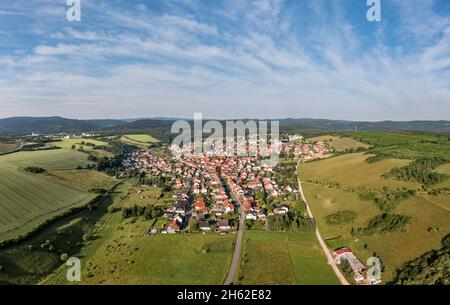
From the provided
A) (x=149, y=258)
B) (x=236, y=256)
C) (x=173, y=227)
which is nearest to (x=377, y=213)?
(x=236, y=256)

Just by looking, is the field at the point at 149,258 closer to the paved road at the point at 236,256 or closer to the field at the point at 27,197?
the paved road at the point at 236,256

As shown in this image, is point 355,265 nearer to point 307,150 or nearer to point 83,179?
point 83,179

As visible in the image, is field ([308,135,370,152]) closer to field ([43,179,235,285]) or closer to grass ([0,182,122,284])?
field ([43,179,235,285])

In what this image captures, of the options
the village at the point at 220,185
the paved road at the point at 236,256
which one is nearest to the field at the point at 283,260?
the paved road at the point at 236,256

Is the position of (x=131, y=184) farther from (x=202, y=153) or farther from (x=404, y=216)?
(x=404, y=216)

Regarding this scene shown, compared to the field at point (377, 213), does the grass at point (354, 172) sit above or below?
above

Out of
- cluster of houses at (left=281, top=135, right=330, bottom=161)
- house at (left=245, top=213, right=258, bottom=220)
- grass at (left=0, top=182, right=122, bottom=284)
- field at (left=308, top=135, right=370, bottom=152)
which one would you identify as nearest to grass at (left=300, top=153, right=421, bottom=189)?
cluster of houses at (left=281, top=135, right=330, bottom=161)
